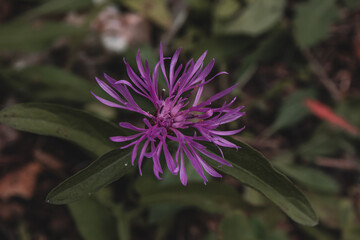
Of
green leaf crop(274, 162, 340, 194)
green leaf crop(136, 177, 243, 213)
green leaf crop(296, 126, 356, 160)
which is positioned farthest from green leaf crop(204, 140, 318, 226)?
green leaf crop(296, 126, 356, 160)

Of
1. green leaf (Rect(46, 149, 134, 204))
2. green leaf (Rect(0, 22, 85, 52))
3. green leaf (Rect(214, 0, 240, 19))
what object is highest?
Answer: green leaf (Rect(0, 22, 85, 52))

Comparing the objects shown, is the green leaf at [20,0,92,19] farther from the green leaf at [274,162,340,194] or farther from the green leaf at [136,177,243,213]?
the green leaf at [274,162,340,194]

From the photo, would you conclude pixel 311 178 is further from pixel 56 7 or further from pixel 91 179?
pixel 56 7

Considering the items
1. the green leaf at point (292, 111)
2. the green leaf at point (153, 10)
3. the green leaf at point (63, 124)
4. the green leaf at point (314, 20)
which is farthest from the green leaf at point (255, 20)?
the green leaf at point (63, 124)

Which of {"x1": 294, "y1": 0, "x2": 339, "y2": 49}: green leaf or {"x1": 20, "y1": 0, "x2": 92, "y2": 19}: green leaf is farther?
{"x1": 294, "y1": 0, "x2": 339, "y2": 49}: green leaf

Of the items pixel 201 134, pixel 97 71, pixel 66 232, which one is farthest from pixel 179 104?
pixel 97 71

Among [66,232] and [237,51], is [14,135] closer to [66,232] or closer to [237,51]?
[66,232]
